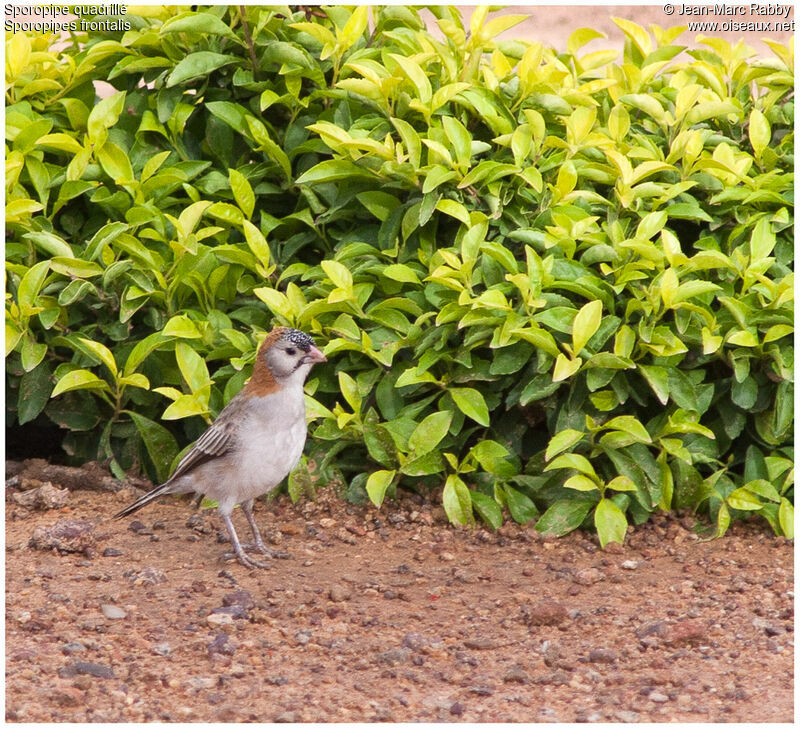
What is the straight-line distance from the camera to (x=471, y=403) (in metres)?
5.40

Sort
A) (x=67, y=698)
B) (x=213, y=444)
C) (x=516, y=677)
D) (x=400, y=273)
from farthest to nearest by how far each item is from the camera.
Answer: (x=400, y=273), (x=213, y=444), (x=516, y=677), (x=67, y=698)

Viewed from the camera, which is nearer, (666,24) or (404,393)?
(404,393)

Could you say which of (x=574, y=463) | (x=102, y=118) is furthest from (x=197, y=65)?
(x=574, y=463)

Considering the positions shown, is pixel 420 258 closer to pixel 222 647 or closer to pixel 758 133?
pixel 758 133

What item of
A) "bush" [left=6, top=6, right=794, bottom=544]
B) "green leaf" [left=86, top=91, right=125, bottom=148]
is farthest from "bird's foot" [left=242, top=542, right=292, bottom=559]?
"green leaf" [left=86, top=91, right=125, bottom=148]

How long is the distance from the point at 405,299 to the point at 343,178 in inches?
32.5

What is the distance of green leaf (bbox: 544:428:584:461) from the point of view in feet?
17.0

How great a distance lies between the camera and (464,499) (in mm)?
5453

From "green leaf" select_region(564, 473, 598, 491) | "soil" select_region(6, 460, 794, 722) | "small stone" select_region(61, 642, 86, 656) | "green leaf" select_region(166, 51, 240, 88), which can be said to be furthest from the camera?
"green leaf" select_region(166, 51, 240, 88)

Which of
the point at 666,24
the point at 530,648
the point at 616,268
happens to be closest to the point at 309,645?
the point at 530,648

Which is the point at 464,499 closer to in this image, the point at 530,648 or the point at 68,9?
the point at 530,648

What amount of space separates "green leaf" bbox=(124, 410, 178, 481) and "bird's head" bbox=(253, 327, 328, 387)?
978mm

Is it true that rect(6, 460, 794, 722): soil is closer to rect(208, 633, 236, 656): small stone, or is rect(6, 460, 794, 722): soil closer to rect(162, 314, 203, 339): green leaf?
rect(208, 633, 236, 656): small stone

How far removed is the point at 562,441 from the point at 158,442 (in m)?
2.20
